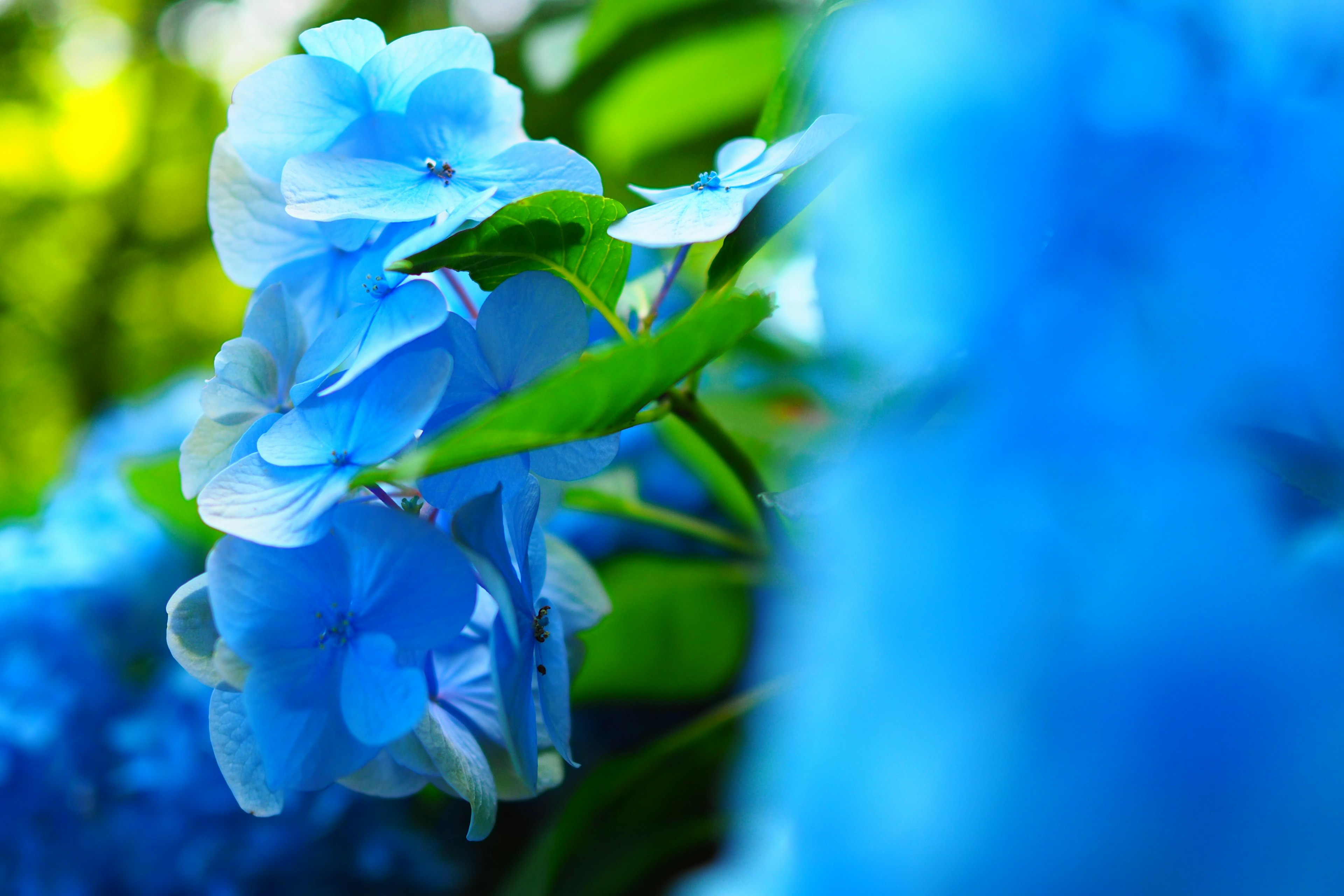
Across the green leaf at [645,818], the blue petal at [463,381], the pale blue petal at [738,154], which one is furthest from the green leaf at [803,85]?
the green leaf at [645,818]

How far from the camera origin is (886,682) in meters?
0.11

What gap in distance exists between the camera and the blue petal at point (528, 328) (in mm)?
→ 225

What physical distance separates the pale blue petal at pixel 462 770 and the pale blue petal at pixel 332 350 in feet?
0.27

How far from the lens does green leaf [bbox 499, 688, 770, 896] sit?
417mm

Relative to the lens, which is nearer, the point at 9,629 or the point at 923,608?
the point at 923,608

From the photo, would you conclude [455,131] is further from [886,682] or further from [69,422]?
[69,422]

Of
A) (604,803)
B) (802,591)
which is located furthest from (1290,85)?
(604,803)

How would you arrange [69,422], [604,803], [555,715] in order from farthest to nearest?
[69,422] < [604,803] < [555,715]

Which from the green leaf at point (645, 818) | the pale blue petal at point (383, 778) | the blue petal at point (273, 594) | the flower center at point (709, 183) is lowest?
the green leaf at point (645, 818)

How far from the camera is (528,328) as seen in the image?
9.0 inches

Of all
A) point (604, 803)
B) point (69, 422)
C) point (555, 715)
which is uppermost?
point (555, 715)

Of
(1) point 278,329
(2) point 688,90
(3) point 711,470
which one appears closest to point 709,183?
(1) point 278,329

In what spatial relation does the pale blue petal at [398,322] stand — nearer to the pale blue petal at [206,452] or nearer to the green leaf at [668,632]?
the pale blue petal at [206,452]

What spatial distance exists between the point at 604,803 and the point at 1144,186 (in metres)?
0.37
